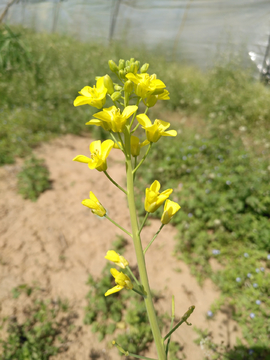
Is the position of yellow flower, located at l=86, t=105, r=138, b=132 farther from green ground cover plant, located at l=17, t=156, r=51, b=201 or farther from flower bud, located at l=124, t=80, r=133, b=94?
green ground cover plant, located at l=17, t=156, r=51, b=201

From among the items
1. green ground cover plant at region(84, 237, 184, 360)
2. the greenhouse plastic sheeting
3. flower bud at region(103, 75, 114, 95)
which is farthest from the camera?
the greenhouse plastic sheeting

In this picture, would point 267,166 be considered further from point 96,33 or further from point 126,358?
point 96,33

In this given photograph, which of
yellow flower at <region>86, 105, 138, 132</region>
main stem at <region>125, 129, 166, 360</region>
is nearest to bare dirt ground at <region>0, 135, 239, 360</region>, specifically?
main stem at <region>125, 129, 166, 360</region>

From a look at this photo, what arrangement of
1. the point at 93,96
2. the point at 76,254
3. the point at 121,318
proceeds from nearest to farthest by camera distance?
1. the point at 93,96
2. the point at 121,318
3. the point at 76,254

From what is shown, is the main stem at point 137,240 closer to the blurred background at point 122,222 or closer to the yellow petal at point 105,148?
the yellow petal at point 105,148

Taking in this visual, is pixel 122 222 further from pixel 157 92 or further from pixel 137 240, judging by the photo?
pixel 157 92

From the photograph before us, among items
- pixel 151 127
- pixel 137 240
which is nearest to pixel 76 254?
pixel 137 240

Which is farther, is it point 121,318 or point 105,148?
point 121,318

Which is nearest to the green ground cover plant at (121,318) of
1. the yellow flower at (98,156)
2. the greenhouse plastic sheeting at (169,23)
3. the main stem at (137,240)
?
the main stem at (137,240)
